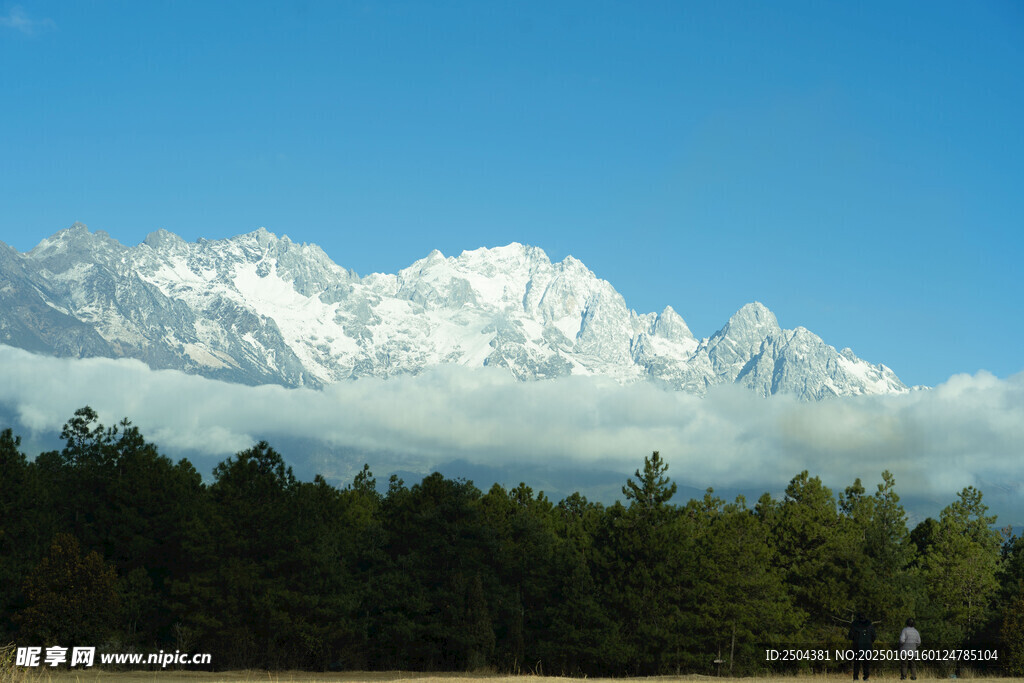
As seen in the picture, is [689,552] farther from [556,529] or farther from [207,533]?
[207,533]

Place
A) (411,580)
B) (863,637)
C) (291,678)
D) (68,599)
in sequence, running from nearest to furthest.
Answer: (863,637)
(291,678)
(68,599)
(411,580)

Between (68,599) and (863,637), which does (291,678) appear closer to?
(68,599)

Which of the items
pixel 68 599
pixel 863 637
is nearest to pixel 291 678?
pixel 68 599

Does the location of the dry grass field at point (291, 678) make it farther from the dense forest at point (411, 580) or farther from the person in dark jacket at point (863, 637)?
the dense forest at point (411, 580)

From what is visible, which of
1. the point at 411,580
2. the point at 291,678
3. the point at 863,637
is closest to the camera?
the point at 863,637

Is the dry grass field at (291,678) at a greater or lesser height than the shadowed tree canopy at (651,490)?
lesser

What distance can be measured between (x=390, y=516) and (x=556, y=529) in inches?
857

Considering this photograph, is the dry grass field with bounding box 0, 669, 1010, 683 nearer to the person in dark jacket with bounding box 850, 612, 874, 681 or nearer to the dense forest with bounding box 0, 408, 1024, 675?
the person in dark jacket with bounding box 850, 612, 874, 681

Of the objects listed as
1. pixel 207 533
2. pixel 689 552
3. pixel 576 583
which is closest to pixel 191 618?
pixel 207 533

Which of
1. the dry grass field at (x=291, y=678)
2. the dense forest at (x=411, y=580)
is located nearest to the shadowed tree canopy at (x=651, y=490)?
the dense forest at (x=411, y=580)

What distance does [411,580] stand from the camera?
73.6 m

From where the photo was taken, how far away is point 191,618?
67188 mm

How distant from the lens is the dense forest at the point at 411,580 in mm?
67438

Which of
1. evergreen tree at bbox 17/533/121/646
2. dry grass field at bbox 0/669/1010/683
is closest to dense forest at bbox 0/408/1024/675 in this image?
evergreen tree at bbox 17/533/121/646
